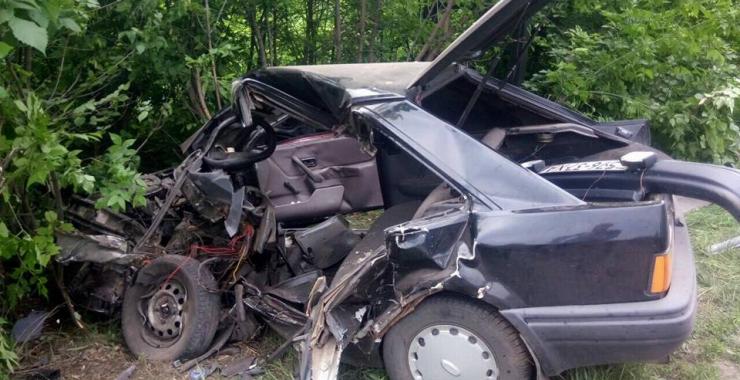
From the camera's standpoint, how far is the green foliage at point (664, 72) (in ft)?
20.8

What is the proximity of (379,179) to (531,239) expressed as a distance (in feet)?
6.12

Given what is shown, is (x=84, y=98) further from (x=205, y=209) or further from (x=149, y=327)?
(x=149, y=327)

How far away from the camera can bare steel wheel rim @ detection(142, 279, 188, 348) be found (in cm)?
391

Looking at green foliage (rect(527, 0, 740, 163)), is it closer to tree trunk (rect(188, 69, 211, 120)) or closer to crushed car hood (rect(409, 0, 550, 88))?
tree trunk (rect(188, 69, 211, 120))

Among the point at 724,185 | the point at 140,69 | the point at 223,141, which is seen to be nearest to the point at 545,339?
the point at 724,185

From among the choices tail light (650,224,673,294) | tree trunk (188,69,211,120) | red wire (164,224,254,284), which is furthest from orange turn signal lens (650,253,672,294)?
tree trunk (188,69,211,120)

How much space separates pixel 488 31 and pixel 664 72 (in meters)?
4.33

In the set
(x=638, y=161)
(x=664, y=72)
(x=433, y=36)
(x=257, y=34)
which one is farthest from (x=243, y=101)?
(x=664, y=72)

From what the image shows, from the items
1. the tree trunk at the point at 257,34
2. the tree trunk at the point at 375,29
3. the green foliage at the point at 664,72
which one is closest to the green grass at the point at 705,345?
the green foliage at the point at 664,72

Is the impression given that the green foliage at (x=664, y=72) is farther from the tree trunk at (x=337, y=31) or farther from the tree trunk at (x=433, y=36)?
the tree trunk at (x=337, y=31)

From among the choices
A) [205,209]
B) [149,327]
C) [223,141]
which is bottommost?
[149,327]

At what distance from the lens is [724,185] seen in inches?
115

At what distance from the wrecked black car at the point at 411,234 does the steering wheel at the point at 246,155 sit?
15 mm

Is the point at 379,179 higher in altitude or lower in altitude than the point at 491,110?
lower
